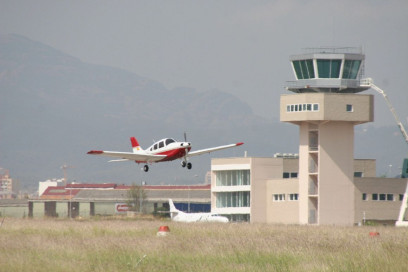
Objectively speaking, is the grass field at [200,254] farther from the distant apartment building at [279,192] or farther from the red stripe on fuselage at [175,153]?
the distant apartment building at [279,192]

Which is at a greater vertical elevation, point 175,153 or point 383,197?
point 175,153

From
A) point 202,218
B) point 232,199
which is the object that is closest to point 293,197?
point 232,199

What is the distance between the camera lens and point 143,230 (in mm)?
70000

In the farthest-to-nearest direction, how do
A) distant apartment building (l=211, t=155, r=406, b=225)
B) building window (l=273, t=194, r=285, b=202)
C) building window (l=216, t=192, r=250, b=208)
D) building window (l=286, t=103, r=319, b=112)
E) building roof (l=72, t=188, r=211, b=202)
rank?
1. building roof (l=72, t=188, r=211, b=202)
2. building window (l=216, t=192, r=250, b=208)
3. building window (l=273, t=194, r=285, b=202)
4. distant apartment building (l=211, t=155, r=406, b=225)
5. building window (l=286, t=103, r=319, b=112)

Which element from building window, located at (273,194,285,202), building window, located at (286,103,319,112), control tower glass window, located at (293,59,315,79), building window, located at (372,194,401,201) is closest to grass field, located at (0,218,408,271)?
building window, located at (286,103,319,112)

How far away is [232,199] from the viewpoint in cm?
13250

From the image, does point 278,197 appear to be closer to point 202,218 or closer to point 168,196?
point 202,218

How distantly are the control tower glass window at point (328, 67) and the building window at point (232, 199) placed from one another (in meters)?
23.3

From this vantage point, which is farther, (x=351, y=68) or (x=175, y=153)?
(x=351, y=68)

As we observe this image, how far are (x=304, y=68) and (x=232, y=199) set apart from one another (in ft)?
84.6

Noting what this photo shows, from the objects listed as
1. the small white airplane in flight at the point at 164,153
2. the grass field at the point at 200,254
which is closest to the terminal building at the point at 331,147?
the small white airplane in flight at the point at 164,153

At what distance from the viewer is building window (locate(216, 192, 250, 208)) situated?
130m

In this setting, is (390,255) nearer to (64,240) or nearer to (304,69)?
(64,240)

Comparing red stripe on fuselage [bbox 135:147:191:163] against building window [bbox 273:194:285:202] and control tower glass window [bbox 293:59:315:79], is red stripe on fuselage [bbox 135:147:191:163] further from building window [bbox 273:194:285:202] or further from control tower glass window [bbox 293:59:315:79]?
building window [bbox 273:194:285:202]
